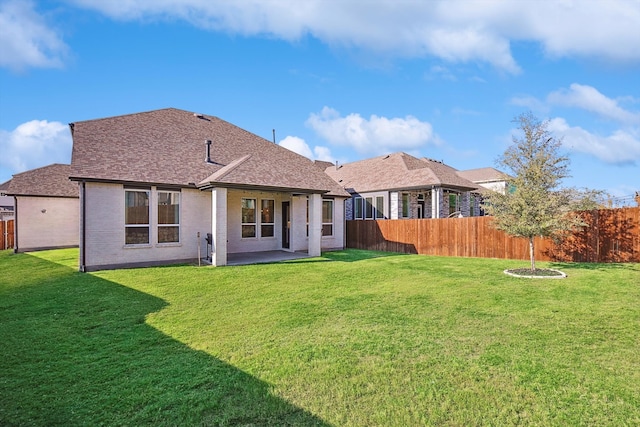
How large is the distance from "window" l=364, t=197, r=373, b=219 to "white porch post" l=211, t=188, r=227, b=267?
12861 millimetres

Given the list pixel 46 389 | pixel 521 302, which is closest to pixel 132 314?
pixel 46 389

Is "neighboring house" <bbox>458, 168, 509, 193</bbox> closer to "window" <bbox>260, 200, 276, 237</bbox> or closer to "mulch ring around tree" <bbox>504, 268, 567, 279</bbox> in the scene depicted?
"mulch ring around tree" <bbox>504, 268, 567, 279</bbox>

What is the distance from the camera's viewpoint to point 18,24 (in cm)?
1185

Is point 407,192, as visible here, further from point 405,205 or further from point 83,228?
point 83,228

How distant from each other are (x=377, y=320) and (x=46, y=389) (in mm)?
4707

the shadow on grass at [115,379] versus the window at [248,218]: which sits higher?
the window at [248,218]

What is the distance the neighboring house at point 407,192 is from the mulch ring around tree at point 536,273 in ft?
31.1

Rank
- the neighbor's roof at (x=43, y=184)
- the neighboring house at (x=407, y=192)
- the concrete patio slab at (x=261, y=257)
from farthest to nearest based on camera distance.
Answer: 1. the neighboring house at (x=407, y=192)
2. the neighbor's roof at (x=43, y=184)
3. the concrete patio slab at (x=261, y=257)

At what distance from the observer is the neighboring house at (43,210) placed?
18470mm

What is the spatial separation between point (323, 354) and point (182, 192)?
10784 millimetres

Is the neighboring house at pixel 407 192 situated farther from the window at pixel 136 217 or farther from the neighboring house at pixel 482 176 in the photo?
the window at pixel 136 217

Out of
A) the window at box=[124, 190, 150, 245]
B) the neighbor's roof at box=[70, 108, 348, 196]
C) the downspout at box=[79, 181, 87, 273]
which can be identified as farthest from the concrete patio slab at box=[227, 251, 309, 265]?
the downspout at box=[79, 181, 87, 273]

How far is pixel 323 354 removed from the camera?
14.6 ft

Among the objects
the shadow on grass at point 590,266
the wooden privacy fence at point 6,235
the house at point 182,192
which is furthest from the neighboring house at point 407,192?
the wooden privacy fence at point 6,235
